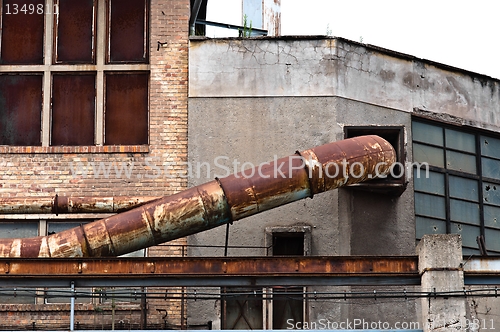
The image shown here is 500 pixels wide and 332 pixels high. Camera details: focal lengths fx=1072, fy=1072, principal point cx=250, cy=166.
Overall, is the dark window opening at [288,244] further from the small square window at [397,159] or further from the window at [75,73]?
the window at [75,73]

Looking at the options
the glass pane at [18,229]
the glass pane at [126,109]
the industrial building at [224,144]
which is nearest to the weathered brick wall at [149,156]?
the industrial building at [224,144]

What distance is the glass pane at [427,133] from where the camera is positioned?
1859cm

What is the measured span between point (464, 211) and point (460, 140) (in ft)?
4.20

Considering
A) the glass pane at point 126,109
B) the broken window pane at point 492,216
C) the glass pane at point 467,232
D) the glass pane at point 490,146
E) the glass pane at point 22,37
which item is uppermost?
the glass pane at point 22,37

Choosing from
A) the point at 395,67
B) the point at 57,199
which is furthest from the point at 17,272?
the point at 395,67

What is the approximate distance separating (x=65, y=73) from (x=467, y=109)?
23.4 feet

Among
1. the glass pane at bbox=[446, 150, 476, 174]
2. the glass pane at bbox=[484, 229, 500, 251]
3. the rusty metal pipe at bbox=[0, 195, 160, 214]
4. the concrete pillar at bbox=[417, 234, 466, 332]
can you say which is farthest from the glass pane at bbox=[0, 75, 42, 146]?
the glass pane at bbox=[484, 229, 500, 251]

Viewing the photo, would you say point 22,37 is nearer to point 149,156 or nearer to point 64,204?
point 149,156

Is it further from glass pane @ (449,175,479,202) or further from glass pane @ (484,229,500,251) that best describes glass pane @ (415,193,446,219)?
glass pane @ (484,229,500,251)

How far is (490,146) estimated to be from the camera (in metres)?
19.5

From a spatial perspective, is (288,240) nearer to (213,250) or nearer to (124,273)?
(213,250)

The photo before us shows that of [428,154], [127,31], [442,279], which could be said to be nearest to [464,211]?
[428,154]

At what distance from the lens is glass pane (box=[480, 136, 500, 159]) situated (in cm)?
1941

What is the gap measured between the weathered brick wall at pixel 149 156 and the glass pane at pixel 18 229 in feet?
1.55
